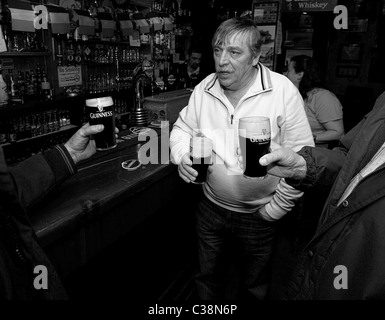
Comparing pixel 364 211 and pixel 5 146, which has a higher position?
pixel 364 211

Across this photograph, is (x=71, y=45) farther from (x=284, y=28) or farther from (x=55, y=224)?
(x=284, y=28)

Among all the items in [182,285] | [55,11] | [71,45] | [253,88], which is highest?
[55,11]

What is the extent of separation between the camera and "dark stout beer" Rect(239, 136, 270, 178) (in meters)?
1.41

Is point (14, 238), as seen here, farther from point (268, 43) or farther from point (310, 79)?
point (268, 43)

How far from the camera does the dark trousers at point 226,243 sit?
209 cm

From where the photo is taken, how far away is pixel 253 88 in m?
1.92

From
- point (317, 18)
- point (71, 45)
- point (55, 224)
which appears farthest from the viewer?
point (317, 18)

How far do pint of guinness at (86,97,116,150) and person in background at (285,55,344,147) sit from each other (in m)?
2.28

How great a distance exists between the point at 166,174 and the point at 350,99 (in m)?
4.80

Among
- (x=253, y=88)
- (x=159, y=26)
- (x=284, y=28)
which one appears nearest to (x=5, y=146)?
(x=253, y=88)

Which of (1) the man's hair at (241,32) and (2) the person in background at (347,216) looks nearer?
(2) the person in background at (347,216)

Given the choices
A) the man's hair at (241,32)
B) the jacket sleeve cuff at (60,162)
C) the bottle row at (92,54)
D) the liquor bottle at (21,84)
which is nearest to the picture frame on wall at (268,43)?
the bottle row at (92,54)

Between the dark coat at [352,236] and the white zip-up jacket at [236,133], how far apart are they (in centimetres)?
44

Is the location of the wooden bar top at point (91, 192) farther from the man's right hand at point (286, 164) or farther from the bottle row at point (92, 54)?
the bottle row at point (92, 54)
